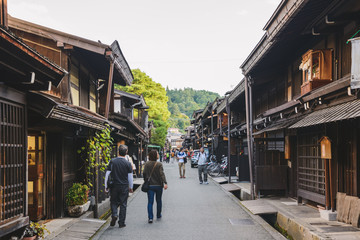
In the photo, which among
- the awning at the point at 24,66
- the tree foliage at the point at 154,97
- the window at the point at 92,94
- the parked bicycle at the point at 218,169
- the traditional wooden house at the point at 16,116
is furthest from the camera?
the tree foliage at the point at 154,97

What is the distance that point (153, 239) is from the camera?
880 cm

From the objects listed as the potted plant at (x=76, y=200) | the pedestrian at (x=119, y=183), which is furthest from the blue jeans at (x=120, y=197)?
the potted plant at (x=76, y=200)

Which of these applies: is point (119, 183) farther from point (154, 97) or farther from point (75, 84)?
point (154, 97)

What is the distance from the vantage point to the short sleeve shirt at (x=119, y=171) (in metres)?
9.98

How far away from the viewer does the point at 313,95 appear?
10.6m

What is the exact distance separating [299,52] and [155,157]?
665 cm

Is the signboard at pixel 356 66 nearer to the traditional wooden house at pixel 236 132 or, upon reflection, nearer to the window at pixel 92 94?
the window at pixel 92 94

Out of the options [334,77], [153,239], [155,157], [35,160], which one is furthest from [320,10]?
[35,160]

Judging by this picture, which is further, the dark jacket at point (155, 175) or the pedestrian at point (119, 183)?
the dark jacket at point (155, 175)

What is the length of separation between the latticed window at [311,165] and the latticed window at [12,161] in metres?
8.41

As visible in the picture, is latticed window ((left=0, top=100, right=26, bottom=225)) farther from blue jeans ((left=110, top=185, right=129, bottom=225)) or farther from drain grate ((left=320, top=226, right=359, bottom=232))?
drain grate ((left=320, top=226, right=359, bottom=232))

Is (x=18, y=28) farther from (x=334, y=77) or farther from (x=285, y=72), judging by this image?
(x=285, y=72)

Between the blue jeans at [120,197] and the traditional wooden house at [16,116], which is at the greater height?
the traditional wooden house at [16,116]

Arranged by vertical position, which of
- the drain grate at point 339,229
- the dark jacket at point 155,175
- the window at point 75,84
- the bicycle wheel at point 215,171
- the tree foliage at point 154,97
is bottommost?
the bicycle wheel at point 215,171
